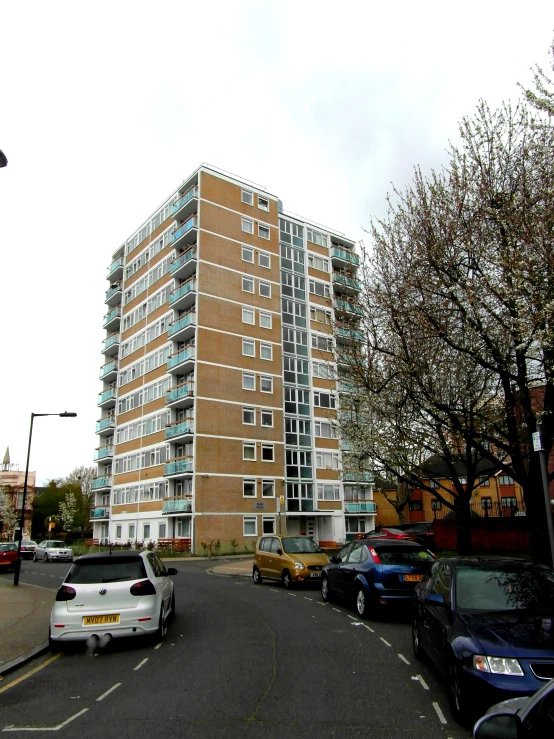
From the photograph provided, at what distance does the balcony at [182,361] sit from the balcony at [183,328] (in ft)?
4.60

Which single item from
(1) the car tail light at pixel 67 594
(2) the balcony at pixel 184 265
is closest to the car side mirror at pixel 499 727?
(1) the car tail light at pixel 67 594

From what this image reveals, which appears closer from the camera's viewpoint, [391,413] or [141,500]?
[391,413]

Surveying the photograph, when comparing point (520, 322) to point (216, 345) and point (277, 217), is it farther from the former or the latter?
point (277, 217)

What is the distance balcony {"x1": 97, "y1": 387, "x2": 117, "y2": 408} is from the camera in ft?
188

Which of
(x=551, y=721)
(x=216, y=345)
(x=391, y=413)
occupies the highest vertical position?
(x=216, y=345)

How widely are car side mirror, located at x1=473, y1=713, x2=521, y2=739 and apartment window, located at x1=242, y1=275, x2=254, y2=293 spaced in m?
45.9

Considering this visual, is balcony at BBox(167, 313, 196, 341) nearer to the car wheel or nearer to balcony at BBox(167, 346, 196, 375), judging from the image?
balcony at BBox(167, 346, 196, 375)

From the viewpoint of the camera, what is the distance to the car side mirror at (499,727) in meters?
2.75

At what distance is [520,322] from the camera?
12.1 metres

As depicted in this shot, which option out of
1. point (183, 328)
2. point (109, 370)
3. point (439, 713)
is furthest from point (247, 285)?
point (439, 713)

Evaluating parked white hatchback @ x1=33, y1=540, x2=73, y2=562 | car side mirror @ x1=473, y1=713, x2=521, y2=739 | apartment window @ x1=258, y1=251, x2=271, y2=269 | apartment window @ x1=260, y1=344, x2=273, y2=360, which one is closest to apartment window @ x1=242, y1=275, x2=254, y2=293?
apartment window @ x1=258, y1=251, x2=271, y2=269

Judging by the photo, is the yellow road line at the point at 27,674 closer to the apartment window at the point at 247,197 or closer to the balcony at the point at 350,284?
the balcony at the point at 350,284

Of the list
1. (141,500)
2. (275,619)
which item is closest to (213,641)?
(275,619)

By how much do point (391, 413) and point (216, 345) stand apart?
27.3 metres
